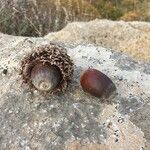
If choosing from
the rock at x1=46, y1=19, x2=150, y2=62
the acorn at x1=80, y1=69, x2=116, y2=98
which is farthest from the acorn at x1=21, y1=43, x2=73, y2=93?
the rock at x1=46, y1=19, x2=150, y2=62

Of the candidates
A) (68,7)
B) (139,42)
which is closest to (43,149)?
(139,42)

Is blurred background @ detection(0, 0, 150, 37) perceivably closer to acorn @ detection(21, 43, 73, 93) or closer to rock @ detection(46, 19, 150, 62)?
rock @ detection(46, 19, 150, 62)

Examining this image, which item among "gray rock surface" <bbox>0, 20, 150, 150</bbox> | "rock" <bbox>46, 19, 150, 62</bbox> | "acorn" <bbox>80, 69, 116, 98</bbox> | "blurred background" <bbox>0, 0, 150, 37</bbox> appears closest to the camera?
"gray rock surface" <bbox>0, 20, 150, 150</bbox>

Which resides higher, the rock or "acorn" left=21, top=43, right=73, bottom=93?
"acorn" left=21, top=43, right=73, bottom=93

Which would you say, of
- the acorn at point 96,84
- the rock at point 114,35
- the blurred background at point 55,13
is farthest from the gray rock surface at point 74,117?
the blurred background at point 55,13

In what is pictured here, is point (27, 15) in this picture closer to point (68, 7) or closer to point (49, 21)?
point (49, 21)

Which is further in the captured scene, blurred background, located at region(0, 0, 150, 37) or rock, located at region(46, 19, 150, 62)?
blurred background, located at region(0, 0, 150, 37)

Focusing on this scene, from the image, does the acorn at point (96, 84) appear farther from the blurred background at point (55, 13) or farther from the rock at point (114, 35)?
the blurred background at point (55, 13)
